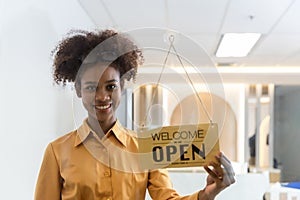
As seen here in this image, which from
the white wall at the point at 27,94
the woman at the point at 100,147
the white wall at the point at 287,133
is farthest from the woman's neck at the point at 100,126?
the white wall at the point at 287,133

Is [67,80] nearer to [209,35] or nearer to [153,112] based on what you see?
[153,112]

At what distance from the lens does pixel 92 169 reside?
103cm

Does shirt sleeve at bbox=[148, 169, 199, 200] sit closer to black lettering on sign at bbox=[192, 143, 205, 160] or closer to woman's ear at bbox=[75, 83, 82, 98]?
black lettering on sign at bbox=[192, 143, 205, 160]

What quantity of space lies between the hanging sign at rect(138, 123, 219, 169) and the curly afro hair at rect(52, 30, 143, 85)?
0.66 feet

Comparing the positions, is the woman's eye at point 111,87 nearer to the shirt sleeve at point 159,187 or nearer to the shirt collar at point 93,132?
the shirt collar at point 93,132

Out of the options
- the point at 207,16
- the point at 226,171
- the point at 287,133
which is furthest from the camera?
the point at 287,133

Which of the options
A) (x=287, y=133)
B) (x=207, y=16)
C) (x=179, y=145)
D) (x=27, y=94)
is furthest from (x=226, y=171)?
(x=287, y=133)

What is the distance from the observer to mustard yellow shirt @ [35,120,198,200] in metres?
1.02

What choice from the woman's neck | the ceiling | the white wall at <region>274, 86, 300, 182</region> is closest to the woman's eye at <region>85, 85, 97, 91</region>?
the woman's neck

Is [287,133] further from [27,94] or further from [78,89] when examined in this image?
[78,89]

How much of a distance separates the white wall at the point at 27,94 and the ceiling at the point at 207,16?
1.29 feet

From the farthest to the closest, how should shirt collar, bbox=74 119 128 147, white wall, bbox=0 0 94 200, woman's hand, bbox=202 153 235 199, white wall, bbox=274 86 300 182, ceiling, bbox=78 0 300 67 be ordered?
white wall, bbox=274 86 300 182
ceiling, bbox=78 0 300 67
white wall, bbox=0 0 94 200
shirt collar, bbox=74 119 128 147
woman's hand, bbox=202 153 235 199

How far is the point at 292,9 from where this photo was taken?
2.74m

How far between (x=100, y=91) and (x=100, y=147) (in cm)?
16
